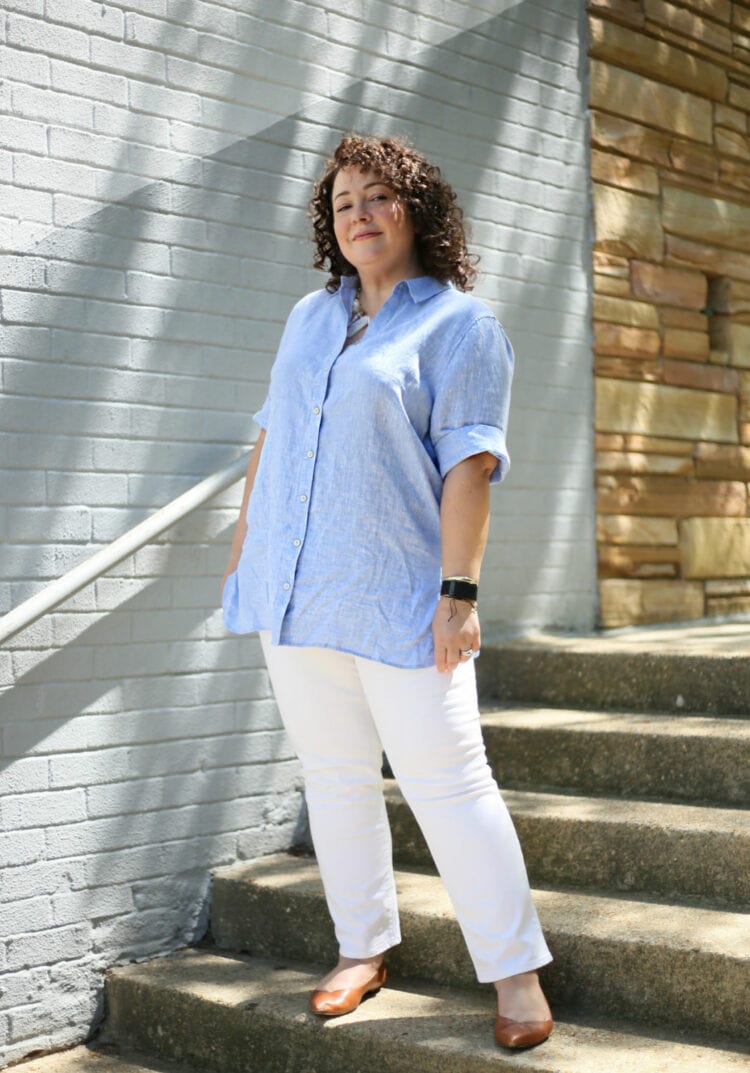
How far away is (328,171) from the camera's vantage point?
258cm

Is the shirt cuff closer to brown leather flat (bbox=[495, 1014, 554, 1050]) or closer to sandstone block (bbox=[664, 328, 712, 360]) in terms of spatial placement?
brown leather flat (bbox=[495, 1014, 554, 1050])

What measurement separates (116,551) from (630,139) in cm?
232

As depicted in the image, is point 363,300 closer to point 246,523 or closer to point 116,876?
point 246,523

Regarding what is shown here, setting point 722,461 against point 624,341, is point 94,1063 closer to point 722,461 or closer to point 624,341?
point 624,341

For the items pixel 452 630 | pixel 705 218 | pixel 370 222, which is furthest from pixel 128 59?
pixel 705 218

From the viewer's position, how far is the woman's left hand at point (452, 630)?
2.32 metres

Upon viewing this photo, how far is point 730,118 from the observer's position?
15.3 feet

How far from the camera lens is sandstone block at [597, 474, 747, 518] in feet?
13.9

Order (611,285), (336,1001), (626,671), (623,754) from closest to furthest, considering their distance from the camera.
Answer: (336,1001)
(623,754)
(626,671)
(611,285)

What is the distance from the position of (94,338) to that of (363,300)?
28.4 inches

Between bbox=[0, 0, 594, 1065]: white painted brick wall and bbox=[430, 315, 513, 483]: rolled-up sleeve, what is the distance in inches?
37.3

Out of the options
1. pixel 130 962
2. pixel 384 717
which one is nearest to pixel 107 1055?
pixel 130 962

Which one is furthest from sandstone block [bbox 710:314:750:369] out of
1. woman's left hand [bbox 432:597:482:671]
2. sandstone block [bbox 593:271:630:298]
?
woman's left hand [bbox 432:597:482:671]

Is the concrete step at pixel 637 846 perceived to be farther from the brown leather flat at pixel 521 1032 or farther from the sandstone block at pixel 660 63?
the sandstone block at pixel 660 63
